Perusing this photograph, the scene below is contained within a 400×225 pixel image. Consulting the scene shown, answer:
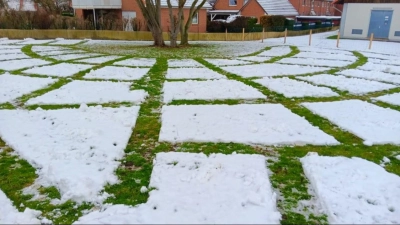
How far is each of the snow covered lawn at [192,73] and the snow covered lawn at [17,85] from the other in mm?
3002

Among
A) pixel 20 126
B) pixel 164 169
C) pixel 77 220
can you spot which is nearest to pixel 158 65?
pixel 20 126

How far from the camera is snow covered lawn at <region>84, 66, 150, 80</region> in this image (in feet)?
28.4

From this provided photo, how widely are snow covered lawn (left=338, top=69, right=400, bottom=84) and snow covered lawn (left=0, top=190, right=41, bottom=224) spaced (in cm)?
862

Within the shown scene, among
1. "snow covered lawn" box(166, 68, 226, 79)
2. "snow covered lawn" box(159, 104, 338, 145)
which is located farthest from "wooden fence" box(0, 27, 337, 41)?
"snow covered lawn" box(159, 104, 338, 145)

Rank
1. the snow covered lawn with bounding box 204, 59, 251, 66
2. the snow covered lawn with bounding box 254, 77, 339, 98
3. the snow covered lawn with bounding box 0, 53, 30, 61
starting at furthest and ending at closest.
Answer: the snow covered lawn with bounding box 0, 53, 30, 61
the snow covered lawn with bounding box 204, 59, 251, 66
the snow covered lawn with bounding box 254, 77, 339, 98

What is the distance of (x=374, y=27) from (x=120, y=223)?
24140 millimetres

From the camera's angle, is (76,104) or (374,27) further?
(374,27)

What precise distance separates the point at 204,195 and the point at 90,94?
4.43 m

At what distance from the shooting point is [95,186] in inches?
127

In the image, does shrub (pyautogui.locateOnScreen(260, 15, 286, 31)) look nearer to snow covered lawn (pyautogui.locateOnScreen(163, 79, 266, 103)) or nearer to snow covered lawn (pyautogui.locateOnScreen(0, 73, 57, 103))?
snow covered lawn (pyautogui.locateOnScreen(163, 79, 266, 103))

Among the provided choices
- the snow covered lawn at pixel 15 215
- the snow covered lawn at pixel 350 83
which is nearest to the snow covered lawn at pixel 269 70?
the snow covered lawn at pixel 350 83

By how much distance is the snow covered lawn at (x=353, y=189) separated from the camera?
2826 millimetres

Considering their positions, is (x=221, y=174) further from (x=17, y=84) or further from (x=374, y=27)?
(x=374, y=27)

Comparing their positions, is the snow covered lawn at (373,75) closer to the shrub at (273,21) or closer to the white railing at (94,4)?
the shrub at (273,21)
